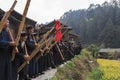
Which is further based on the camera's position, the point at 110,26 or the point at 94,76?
the point at 110,26

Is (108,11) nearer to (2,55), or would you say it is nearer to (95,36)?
(95,36)

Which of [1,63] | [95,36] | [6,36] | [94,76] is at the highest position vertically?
[6,36]

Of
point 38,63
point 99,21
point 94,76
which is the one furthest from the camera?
point 99,21

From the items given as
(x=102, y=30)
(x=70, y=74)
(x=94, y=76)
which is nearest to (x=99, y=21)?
(x=102, y=30)

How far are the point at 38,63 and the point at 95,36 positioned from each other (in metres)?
95.5

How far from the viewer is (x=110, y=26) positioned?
102 m

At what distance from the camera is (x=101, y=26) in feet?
354

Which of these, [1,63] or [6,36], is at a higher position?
[6,36]

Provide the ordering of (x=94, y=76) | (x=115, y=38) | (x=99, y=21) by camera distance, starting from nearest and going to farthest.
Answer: (x=94, y=76) < (x=115, y=38) < (x=99, y=21)

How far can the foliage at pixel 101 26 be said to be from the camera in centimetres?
10019

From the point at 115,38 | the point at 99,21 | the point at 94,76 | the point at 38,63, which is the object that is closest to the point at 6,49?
the point at 38,63

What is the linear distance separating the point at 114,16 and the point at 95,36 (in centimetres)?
866

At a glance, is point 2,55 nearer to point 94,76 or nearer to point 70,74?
point 70,74

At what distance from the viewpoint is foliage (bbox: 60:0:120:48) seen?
100188mm
